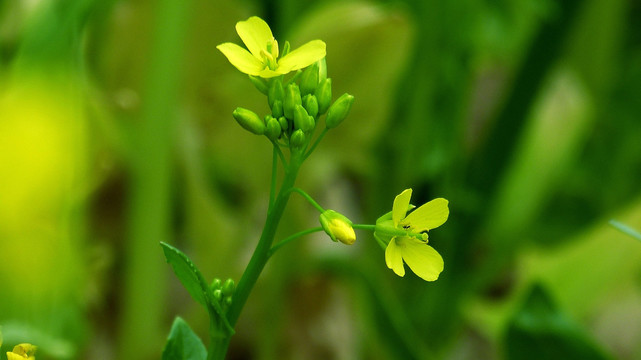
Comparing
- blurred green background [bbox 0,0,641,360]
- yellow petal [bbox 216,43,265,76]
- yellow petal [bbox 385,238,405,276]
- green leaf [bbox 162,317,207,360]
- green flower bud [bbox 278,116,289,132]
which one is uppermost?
blurred green background [bbox 0,0,641,360]

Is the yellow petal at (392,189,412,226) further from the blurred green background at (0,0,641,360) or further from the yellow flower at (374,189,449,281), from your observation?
the blurred green background at (0,0,641,360)

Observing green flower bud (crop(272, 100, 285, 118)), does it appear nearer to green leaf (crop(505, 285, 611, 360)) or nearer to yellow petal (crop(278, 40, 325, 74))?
yellow petal (crop(278, 40, 325, 74))

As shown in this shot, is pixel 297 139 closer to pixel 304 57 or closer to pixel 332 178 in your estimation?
pixel 304 57

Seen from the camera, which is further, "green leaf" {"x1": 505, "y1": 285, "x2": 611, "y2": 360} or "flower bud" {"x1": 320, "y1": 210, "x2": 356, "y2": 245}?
"green leaf" {"x1": 505, "y1": 285, "x2": 611, "y2": 360}

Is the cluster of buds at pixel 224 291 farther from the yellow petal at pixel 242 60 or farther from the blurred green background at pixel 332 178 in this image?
the blurred green background at pixel 332 178

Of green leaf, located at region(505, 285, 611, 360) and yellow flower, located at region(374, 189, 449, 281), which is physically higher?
green leaf, located at region(505, 285, 611, 360)

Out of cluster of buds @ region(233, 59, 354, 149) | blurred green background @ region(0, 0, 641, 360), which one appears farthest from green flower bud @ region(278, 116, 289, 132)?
blurred green background @ region(0, 0, 641, 360)
